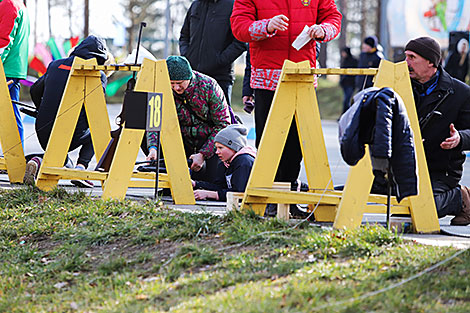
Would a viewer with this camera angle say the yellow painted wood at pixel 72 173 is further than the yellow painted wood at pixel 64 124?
No

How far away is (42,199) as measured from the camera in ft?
23.2

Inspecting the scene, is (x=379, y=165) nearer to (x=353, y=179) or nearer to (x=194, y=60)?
(x=353, y=179)

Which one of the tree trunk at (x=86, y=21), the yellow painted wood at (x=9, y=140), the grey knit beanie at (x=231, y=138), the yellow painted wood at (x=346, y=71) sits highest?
the yellow painted wood at (x=346, y=71)

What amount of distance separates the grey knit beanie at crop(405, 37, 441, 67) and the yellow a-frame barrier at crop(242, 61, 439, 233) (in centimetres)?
63

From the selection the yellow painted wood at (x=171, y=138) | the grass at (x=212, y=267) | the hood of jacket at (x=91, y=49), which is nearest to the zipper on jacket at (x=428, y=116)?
the grass at (x=212, y=267)

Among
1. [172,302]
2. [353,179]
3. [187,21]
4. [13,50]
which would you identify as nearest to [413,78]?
[353,179]

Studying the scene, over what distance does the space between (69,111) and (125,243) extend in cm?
273

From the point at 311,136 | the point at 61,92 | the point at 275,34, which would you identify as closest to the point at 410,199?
the point at 311,136

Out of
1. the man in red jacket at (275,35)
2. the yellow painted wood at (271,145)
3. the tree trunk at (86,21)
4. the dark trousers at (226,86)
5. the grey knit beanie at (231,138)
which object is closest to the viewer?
the yellow painted wood at (271,145)

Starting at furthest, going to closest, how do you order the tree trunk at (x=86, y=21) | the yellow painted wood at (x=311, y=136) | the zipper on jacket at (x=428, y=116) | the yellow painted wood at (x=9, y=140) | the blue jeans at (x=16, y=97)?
1. the tree trunk at (x=86, y=21)
2. the blue jeans at (x=16, y=97)
3. the yellow painted wood at (x=9, y=140)
4. the zipper on jacket at (x=428, y=116)
5. the yellow painted wood at (x=311, y=136)

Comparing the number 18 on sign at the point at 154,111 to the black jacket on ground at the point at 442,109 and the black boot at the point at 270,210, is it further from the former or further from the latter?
the black jacket on ground at the point at 442,109

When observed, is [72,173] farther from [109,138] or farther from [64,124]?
[109,138]

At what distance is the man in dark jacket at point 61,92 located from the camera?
8758 mm

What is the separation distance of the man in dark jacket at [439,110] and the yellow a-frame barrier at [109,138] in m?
2.07
